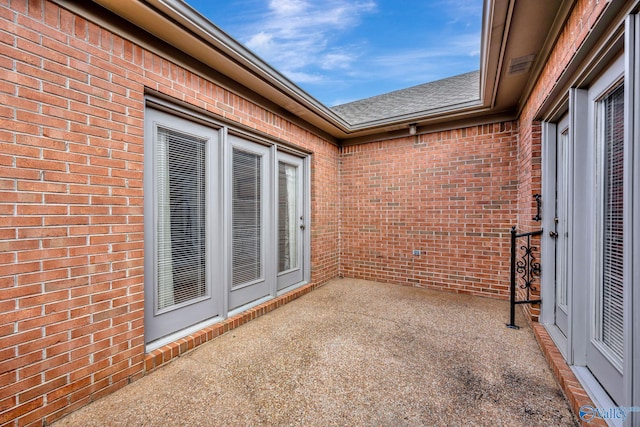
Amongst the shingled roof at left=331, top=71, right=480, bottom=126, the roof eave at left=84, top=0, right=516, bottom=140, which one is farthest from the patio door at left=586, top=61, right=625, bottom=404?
the shingled roof at left=331, top=71, right=480, bottom=126

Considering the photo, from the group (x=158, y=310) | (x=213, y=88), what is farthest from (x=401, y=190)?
(x=158, y=310)

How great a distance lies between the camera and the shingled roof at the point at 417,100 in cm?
364

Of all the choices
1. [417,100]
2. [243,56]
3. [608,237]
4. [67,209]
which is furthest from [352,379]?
[417,100]

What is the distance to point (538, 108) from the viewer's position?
2.46m

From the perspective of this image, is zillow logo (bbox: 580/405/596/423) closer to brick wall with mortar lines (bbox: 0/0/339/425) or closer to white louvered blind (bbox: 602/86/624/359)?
white louvered blind (bbox: 602/86/624/359)

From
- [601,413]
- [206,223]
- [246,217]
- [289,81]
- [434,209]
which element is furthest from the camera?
[434,209]

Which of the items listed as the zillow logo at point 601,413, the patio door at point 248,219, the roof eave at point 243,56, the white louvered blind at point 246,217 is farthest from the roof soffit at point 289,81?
the zillow logo at point 601,413

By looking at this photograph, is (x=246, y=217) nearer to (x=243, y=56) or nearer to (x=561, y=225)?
(x=243, y=56)

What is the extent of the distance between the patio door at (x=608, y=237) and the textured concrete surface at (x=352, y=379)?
0.36m

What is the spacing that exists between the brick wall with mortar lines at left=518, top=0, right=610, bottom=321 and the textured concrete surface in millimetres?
982

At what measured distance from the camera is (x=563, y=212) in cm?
230

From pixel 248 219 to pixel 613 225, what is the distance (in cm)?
300

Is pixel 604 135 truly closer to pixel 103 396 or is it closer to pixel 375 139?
pixel 375 139

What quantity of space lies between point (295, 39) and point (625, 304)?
4.27 m
